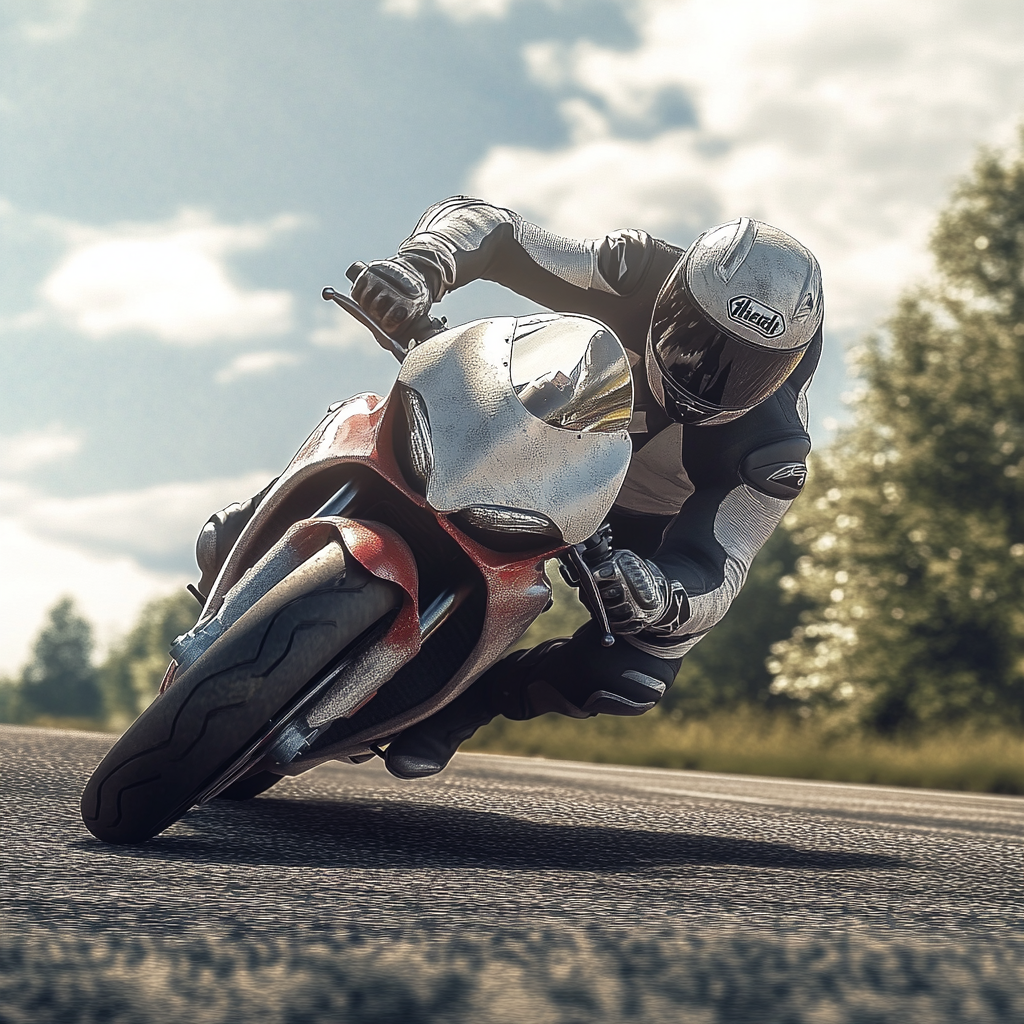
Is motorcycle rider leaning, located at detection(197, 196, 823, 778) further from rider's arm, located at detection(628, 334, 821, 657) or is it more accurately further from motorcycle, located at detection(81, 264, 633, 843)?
motorcycle, located at detection(81, 264, 633, 843)

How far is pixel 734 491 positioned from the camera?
338 centimetres

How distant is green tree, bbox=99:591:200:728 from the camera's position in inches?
3356

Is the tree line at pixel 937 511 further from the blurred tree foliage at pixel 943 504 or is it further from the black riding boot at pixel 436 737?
the black riding boot at pixel 436 737

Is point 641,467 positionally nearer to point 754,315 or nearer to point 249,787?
point 754,315

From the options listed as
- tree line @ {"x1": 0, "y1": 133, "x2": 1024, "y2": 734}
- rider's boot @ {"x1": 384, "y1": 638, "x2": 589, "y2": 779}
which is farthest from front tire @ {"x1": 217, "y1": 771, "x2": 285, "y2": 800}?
tree line @ {"x1": 0, "y1": 133, "x2": 1024, "y2": 734}

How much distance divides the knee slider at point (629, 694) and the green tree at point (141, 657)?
79926 mm

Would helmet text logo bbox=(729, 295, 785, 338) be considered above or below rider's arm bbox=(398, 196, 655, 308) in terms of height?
below

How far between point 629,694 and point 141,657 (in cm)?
9842

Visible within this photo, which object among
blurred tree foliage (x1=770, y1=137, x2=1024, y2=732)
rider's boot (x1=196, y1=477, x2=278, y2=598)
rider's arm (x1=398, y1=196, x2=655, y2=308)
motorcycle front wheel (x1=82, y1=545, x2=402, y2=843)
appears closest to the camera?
motorcycle front wheel (x1=82, y1=545, x2=402, y2=843)

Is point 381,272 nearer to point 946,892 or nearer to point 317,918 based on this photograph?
point 317,918

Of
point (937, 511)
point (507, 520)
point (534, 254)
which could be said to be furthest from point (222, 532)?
point (937, 511)

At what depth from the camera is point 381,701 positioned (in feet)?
9.02

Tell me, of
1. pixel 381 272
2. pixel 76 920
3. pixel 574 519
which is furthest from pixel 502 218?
pixel 76 920

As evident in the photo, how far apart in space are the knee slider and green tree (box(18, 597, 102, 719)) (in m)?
102
